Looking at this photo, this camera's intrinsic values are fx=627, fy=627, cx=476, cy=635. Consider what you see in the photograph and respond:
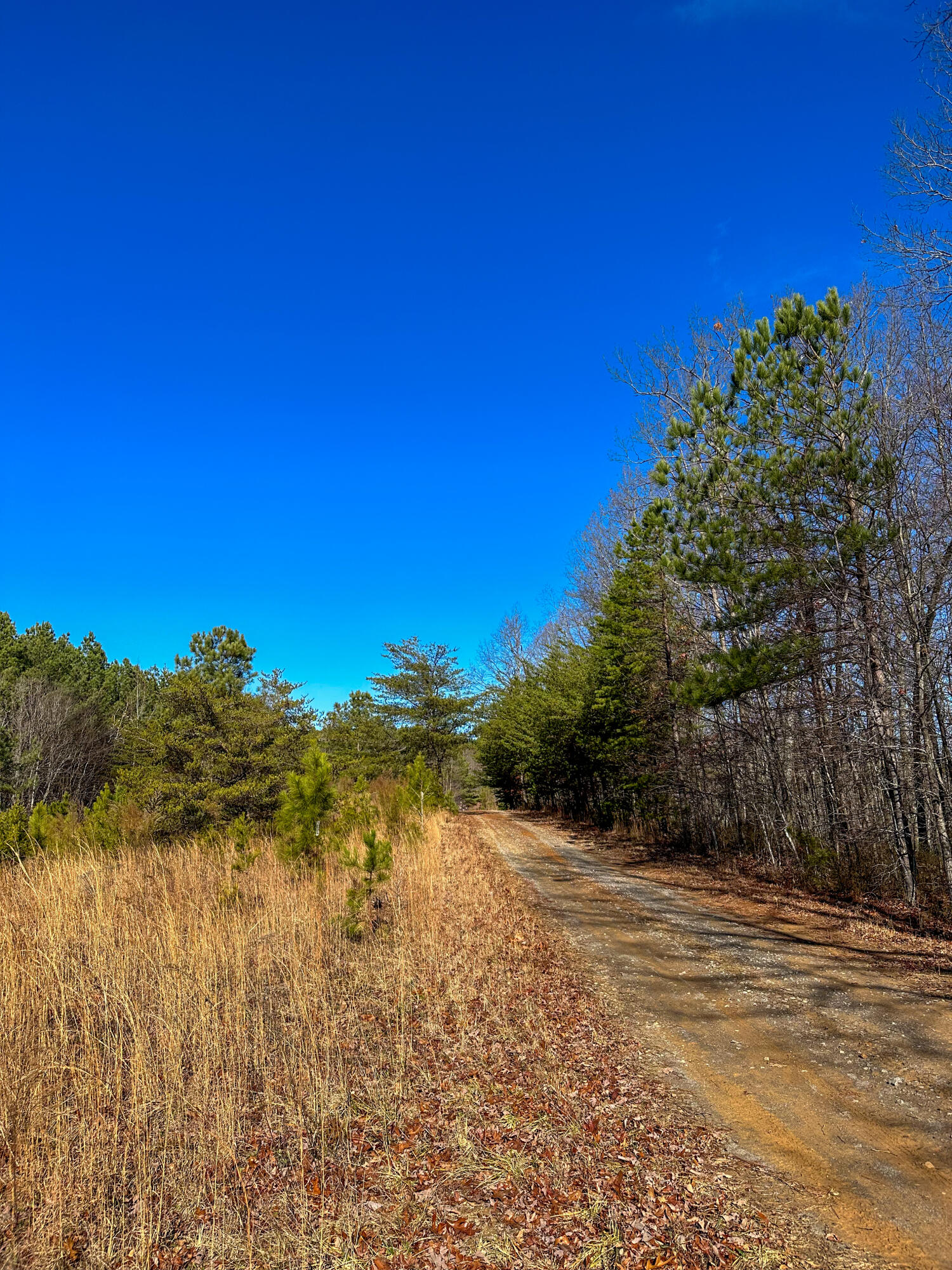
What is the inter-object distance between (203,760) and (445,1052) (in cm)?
1037

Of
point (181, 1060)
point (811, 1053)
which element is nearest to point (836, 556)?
point (811, 1053)

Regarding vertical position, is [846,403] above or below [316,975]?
above

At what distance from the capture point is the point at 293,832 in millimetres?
9828

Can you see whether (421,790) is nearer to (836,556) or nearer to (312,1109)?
(836,556)

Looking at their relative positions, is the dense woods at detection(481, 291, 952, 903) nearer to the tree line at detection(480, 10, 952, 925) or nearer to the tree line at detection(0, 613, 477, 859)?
the tree line at detection(480, 10, 952, 925)

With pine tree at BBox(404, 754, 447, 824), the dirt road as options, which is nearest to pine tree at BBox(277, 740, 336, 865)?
the dirt road

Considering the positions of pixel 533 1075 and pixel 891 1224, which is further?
pixel 533 1075

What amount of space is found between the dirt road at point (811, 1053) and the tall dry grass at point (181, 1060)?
2444 mm

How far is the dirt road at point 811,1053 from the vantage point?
346cm

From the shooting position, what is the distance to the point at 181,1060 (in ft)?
15.3

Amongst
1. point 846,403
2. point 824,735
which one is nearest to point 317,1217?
point 824,735

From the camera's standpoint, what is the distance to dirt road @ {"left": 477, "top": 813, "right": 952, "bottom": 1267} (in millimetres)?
3465

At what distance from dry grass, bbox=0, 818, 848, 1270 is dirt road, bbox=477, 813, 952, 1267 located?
47 centimetres

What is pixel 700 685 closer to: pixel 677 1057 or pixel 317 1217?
pixel 677 1057
